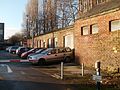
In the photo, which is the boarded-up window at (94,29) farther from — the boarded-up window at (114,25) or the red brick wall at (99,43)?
the boarded-up window at (114,25)

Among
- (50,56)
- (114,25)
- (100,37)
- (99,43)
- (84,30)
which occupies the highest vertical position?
(84,30)

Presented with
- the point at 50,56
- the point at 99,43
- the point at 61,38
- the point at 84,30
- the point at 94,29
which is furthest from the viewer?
the point at 61,38

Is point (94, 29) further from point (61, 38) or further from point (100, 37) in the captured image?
point (61, 38)

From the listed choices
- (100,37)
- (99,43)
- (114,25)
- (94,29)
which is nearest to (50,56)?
(94,29)

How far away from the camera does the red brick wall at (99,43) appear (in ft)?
77.6

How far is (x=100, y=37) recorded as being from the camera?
25859 mm

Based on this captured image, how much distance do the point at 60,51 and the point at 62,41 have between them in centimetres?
947

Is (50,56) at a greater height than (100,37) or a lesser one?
lesser

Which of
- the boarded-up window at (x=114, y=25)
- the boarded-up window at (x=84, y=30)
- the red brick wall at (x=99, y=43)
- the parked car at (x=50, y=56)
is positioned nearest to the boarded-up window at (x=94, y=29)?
the red brick wall at (x=99, y=43)

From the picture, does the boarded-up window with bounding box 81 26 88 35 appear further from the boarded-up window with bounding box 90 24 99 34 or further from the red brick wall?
the boarded-up window with bounding box 90 24 99 34

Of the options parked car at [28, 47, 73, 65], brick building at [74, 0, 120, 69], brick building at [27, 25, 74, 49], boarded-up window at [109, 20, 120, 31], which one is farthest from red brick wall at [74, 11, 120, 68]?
brick building at [27, 25, 74, 49]

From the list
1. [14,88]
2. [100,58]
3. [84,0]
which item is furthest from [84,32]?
[84,0]

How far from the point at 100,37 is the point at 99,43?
1.75 ft

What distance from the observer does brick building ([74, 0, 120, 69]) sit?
23297 mm
